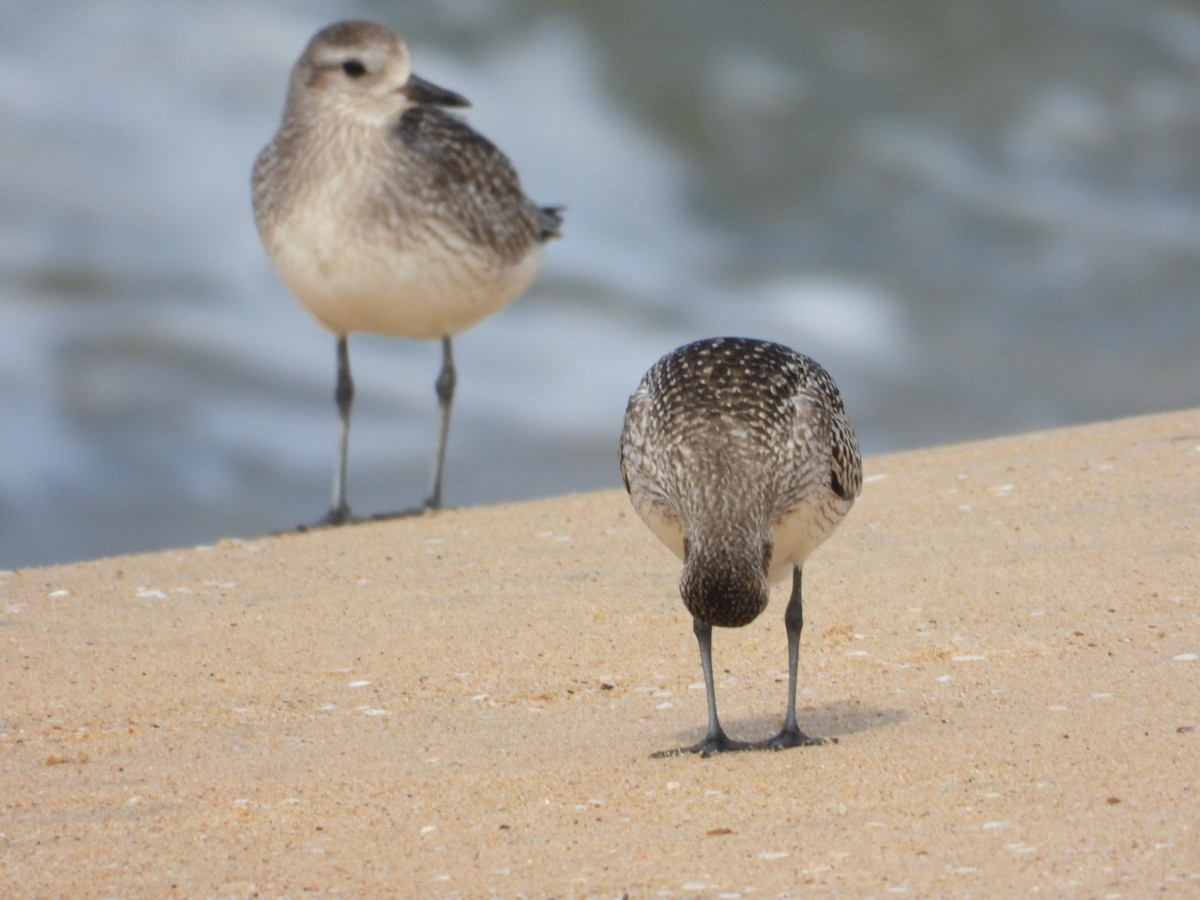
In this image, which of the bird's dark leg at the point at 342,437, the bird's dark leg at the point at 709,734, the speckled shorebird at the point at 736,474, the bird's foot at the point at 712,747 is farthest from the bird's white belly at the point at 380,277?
the bird's foot at the point at 712,747

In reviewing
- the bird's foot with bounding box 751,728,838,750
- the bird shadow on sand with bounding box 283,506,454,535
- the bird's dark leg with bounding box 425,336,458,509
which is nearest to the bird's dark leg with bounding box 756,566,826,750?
the bird's foot with bounding box 751,728,838,750

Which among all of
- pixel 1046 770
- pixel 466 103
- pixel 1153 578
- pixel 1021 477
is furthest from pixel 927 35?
pixel 1046 770

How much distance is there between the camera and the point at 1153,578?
7004mm

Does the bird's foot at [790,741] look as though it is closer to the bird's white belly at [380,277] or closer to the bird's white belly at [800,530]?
the bird's white belly at [800,530]

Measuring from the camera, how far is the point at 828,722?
19.9 feet

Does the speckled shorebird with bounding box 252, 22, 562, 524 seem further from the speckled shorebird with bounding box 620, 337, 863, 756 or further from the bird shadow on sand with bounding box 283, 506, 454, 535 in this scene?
the speckled shorebird with bounding box 620, 337, 863, 756

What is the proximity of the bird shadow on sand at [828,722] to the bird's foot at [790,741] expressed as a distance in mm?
28

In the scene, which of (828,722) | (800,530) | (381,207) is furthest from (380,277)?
(828,722)

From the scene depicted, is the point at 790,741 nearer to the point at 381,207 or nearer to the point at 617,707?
the point at 617,707

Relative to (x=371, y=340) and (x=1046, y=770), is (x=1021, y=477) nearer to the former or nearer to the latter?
(x=1046, y=770)

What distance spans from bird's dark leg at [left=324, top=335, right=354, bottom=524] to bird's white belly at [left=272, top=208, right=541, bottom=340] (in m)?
0.26

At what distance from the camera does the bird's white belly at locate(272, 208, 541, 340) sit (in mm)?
10375

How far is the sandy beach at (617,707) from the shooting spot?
4684mm

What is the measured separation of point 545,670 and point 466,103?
5.06 m
